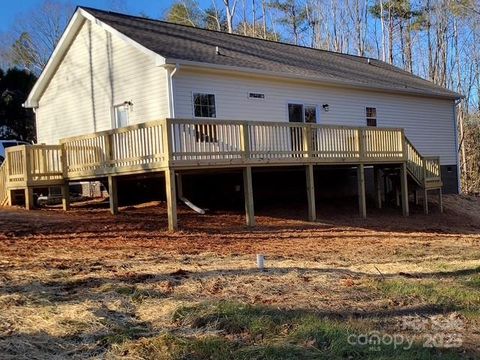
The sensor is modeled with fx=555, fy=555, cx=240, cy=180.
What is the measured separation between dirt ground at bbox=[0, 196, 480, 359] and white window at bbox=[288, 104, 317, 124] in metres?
5.63

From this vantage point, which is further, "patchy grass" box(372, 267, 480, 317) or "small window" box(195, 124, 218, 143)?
"small window" box(195, 124, 218, 143)

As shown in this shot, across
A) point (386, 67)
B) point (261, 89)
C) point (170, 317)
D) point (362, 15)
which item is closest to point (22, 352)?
point (170, 317)

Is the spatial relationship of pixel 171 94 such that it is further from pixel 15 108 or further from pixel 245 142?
pixel 15 108

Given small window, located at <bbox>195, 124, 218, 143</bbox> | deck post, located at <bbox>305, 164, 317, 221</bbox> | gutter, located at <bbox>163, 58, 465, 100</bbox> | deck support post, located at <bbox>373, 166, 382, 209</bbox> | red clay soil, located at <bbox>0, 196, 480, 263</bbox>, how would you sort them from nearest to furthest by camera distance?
1. red clay soil, located at <bbox>0, 196, 480, 263</bbox>
2. small window, located at <bbox>195, 124, 218, 143</bbox>
3. deck post, located at <bbox>305, 164, 317, 221</bbox>
4. gutter, located at <bbox>163, 58, 465, 100</bbox>
5. deck support post, located at <bbox>373, 166, 382, 209</bbox>

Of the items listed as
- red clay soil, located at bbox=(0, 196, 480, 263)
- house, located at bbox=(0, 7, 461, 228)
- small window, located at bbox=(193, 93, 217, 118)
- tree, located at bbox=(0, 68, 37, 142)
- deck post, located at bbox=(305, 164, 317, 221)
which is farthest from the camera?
tree, located at bbox=(0, 68, 37, 142)

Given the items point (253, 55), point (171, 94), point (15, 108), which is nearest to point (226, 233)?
point (171, 94)

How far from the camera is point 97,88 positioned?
685 inches

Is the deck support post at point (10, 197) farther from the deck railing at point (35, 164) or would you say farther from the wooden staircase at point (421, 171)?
the wooden staircase at point (421, 171)

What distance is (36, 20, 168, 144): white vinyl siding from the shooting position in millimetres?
15266

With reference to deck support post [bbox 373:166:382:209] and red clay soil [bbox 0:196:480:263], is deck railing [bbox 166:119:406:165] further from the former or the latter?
red clay soil [bbox 0:196:480:263]

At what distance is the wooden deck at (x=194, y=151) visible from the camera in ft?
37.6

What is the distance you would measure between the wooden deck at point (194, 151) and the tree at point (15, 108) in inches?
646

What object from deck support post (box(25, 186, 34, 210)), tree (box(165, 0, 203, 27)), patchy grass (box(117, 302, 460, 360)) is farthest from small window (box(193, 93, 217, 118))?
tree (box(165, 0, 203, 27))

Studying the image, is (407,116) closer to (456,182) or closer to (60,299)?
(456,182)
